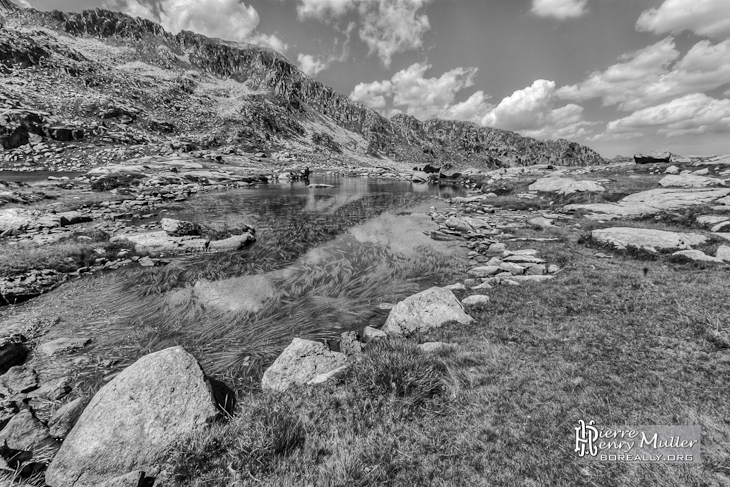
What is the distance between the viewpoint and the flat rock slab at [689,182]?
29.0m

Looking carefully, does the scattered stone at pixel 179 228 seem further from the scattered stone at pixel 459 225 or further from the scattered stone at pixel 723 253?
the scattered stone at pixel 723 253

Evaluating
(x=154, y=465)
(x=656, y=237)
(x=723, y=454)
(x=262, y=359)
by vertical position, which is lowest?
(x=262, y=359)

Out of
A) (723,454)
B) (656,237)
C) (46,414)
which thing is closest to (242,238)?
(46,414)

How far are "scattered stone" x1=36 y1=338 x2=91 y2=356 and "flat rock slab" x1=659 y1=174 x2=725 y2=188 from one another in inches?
1849

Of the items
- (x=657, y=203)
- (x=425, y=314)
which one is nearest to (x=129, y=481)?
(x=425, y=314)

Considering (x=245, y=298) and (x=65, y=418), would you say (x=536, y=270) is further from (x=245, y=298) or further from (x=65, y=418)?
(x=65, y=418)

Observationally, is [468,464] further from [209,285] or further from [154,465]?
[209,285]

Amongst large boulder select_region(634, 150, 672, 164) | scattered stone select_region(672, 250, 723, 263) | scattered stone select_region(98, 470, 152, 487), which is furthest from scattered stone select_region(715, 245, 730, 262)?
large boulder select_region(634, 150, 672, 164)

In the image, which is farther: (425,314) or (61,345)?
(425,314)

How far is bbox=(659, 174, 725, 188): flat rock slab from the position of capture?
29033 mm

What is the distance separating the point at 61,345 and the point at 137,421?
5.86 meters

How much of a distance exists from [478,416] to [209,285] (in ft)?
40.7

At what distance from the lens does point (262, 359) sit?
27.8ft

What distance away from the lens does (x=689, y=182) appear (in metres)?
30.1
